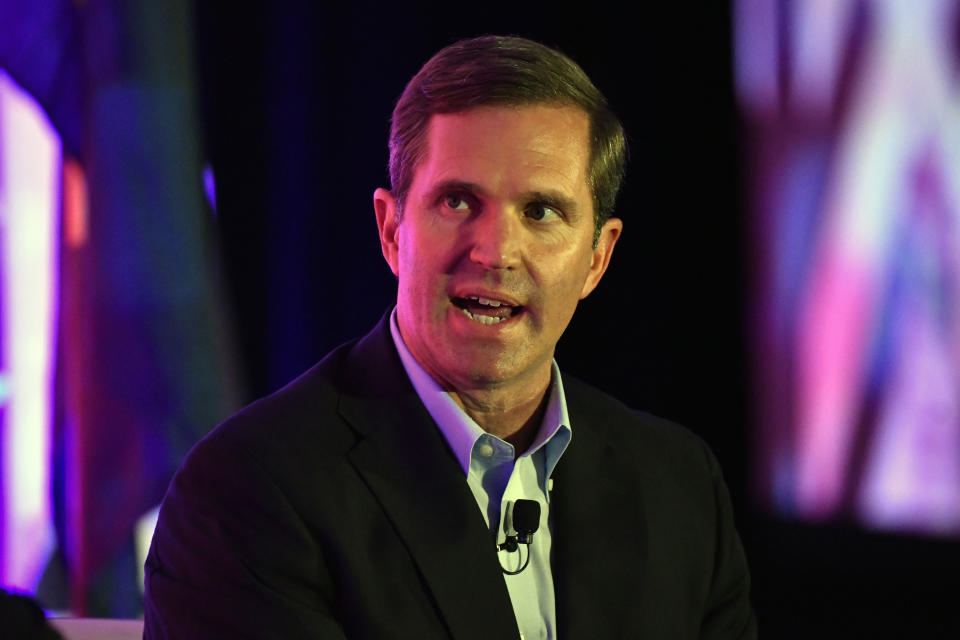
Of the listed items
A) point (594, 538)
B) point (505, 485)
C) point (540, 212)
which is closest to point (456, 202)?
point (540, 212)

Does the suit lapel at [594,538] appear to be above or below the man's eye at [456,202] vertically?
below

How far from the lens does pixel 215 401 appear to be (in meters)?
3.02

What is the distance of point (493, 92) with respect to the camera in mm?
1600

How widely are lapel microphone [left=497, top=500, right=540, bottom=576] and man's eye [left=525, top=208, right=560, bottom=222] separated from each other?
→ 426 mm

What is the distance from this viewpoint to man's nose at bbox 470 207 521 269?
5.14 feet

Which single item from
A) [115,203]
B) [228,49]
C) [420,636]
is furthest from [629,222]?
[420,636]

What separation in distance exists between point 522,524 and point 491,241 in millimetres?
419

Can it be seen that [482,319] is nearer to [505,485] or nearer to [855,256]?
[505,485]

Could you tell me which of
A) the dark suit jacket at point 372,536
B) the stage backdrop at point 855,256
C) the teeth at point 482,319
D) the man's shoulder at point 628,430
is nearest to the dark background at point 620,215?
the stage backdrop at point 855,256

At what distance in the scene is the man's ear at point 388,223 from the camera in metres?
1.73

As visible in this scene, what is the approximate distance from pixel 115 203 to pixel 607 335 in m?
1.52

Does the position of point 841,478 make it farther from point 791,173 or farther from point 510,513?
point 510,513

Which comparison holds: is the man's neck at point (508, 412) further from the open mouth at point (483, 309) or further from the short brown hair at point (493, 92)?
the short brown hair at point (493, 92)

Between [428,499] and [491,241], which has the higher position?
[491,241]
